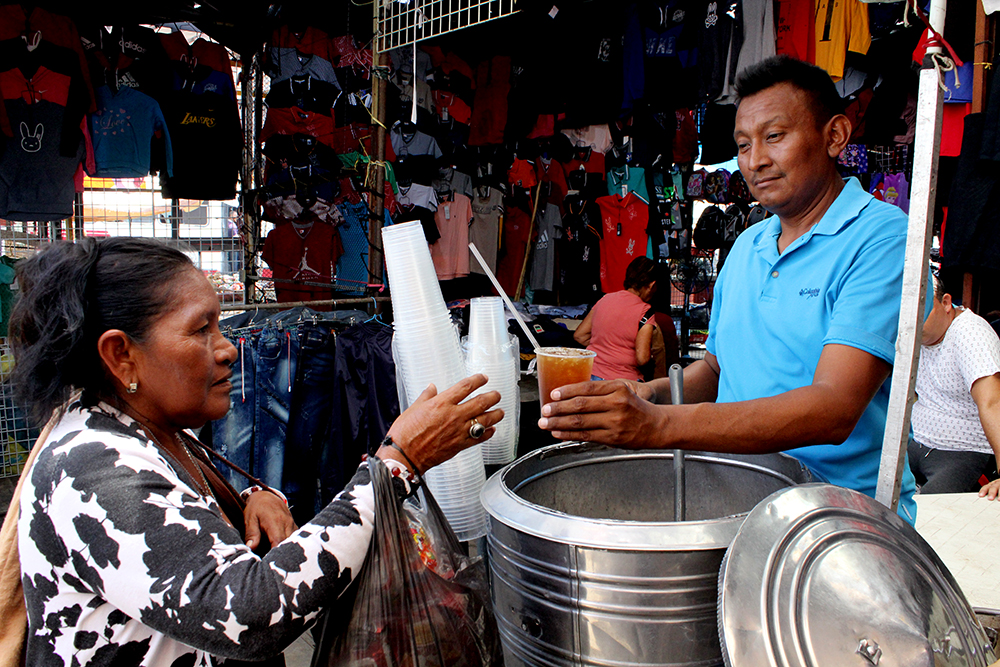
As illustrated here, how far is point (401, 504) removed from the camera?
1.19m

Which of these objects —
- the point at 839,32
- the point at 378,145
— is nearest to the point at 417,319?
the point at 378,145

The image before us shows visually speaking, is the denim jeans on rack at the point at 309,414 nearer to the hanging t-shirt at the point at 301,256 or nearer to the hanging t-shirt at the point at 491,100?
the hanging t-shirt at the point at 301,256

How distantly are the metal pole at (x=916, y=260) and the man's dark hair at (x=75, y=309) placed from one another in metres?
1.27

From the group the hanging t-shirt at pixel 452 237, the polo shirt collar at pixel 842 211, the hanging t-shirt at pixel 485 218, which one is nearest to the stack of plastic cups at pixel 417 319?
the polo shirt collar at pixel 842 211

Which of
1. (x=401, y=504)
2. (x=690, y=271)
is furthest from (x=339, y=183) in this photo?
(x=401, y=504)

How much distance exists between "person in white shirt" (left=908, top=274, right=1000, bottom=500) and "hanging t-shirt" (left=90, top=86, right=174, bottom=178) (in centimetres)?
569

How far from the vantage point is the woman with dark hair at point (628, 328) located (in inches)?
199

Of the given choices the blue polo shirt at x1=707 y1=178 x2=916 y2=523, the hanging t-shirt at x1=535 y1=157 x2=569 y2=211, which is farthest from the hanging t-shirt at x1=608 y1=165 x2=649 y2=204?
the blue polo shirt at x1=707 y1=178 x2=916 y2=523

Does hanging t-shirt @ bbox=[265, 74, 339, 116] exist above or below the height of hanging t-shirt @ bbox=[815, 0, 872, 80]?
below

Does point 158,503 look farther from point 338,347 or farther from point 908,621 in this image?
point 338,347

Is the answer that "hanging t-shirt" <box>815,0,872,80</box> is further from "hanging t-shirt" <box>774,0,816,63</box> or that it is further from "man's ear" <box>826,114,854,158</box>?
"man's ear" <box>826,114,854,158</box>

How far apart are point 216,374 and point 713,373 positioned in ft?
4.76

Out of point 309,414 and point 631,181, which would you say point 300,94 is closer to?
point 631,181

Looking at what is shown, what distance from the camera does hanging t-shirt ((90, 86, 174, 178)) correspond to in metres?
5.24
